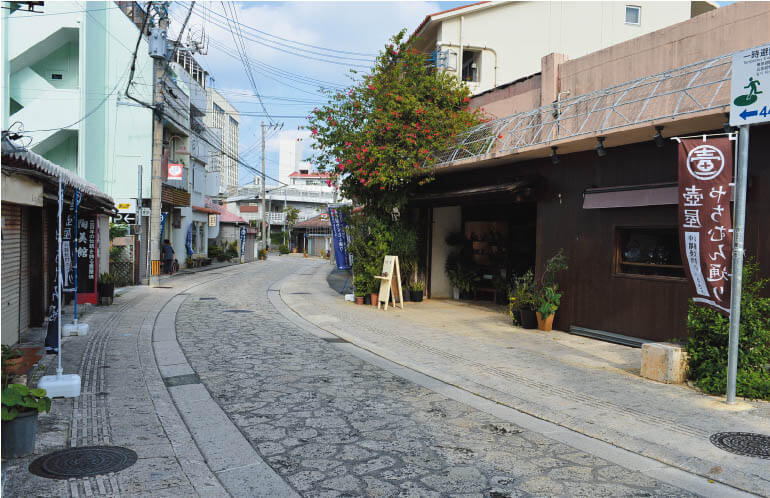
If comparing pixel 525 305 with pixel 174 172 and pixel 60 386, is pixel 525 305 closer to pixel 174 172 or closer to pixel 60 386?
pixel 60 386

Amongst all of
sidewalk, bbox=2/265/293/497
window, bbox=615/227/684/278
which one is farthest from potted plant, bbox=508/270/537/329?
sidewalk, bbox=2/265/293/497

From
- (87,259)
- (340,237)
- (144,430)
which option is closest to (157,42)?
(340,237)

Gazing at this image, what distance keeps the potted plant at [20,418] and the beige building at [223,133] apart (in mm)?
23938

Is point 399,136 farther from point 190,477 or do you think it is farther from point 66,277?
point 190,477

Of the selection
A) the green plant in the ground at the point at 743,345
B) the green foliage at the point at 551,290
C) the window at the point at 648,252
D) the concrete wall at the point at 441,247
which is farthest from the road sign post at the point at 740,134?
the concrete wall at the point at 441,247

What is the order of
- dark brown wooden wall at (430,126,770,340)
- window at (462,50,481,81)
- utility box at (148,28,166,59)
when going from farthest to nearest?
1. window at (462,50,481,81)
2. utility box at (148,28,166,59)
3. dark brown wooden wall at (430,126,770,340)

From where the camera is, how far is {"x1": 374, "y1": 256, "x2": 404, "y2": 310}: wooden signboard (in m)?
14.9

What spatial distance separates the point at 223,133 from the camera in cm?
4531

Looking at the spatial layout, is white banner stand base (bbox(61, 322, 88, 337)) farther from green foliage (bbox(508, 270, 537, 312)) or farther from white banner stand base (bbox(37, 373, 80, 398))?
green foliage (bbox(508, 270, 537, 312))

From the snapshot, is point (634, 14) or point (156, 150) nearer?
point (156, 150)

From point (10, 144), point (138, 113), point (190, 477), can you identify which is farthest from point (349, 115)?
point (138, 113)

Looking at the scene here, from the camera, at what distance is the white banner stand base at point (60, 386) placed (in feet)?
20.6

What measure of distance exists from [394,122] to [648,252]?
6.77 m

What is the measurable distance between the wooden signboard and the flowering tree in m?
1.96
